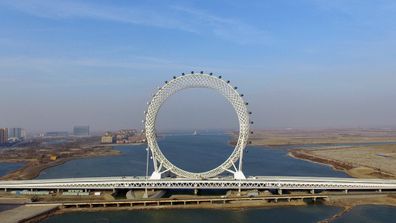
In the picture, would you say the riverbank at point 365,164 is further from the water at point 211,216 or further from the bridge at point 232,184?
the water at point 211,216

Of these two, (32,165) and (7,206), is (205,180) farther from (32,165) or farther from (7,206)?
(32,165)

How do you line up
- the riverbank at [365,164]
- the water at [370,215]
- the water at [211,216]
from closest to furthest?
the water at [370,215] → the water at [211,216] → the riverbank at [365,164]

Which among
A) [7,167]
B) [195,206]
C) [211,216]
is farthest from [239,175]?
[7,167]

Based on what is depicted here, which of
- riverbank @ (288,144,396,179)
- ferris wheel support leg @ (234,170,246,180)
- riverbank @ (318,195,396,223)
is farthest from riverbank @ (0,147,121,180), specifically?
riverbank @ (288,144,396,179)

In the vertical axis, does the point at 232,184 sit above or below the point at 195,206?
above

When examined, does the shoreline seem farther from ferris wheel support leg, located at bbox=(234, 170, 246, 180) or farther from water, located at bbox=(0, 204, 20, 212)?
water, located at bbox=(0, 204, 20, 212)

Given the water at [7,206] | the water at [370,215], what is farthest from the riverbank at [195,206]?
the water at [370,215]
